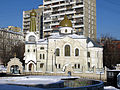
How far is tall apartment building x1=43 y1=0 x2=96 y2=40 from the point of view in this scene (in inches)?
2650

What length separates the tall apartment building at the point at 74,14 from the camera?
67.3 metres

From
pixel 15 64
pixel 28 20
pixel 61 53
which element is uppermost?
pixel 28 20

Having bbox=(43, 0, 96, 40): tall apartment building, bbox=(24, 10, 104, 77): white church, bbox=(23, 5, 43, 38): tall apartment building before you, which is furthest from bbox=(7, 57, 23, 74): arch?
bbox=(23, 5, 43, 38): tall apartment building

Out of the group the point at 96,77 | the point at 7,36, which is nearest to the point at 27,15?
the point at 7,36

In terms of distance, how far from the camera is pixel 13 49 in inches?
2621

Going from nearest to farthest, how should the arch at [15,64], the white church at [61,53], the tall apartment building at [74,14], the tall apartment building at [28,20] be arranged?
the arch at [15,64] → the white church at [61,53] → the tall apartment building at [74,14] → the tall apartment building at [28,20]

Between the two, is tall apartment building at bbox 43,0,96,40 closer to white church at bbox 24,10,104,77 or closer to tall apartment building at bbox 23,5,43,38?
tall apartment building at bbox 23,5,43,38

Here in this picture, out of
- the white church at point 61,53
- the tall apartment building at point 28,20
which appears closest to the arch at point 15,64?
the white church at point 61,53

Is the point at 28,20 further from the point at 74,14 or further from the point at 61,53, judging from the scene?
the point at 61,53

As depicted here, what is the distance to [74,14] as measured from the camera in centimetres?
6950

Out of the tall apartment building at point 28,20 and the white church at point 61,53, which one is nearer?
the white church at point 61,53

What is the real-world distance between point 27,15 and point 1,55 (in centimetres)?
3199

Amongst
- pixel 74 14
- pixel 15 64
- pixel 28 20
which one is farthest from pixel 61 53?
pixel 28 20

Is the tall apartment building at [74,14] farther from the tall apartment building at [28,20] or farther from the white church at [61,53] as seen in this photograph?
the white church at [61,53]
